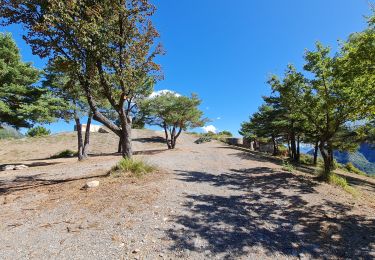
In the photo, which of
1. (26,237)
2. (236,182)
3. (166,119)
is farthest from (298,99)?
(166,119)

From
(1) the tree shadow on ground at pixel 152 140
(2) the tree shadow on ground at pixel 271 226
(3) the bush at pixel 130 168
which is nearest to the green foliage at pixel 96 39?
(3) the bush at pixel 130 168

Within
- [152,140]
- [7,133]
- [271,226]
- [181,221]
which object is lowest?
[271,226]

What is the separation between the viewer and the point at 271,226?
20.8 feet

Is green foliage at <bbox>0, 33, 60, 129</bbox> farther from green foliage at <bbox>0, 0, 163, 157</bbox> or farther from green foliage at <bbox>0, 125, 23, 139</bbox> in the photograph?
green foliage at <bbox>0, 0, 163, 157</bbox>

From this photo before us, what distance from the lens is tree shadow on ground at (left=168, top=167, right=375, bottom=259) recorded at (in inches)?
205

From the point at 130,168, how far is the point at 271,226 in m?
6.13

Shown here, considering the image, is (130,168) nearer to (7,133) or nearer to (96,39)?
(96,39)

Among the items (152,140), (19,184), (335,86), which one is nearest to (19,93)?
(19,184)

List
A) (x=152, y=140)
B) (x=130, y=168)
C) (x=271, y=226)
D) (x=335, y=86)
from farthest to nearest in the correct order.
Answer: (x=152, y=140)
(x=335, y=86)
(x=130, y=168)
(x=271, y=226)

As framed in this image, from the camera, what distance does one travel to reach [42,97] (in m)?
17.5

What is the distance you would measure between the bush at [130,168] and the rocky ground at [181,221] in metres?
0.43

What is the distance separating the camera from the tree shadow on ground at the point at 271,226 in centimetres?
520

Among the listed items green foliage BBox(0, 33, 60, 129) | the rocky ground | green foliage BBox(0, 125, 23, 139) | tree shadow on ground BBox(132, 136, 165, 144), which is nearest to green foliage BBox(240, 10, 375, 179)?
the rocky ground

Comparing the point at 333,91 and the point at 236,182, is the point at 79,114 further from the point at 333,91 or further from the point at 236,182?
the point at 333,91
